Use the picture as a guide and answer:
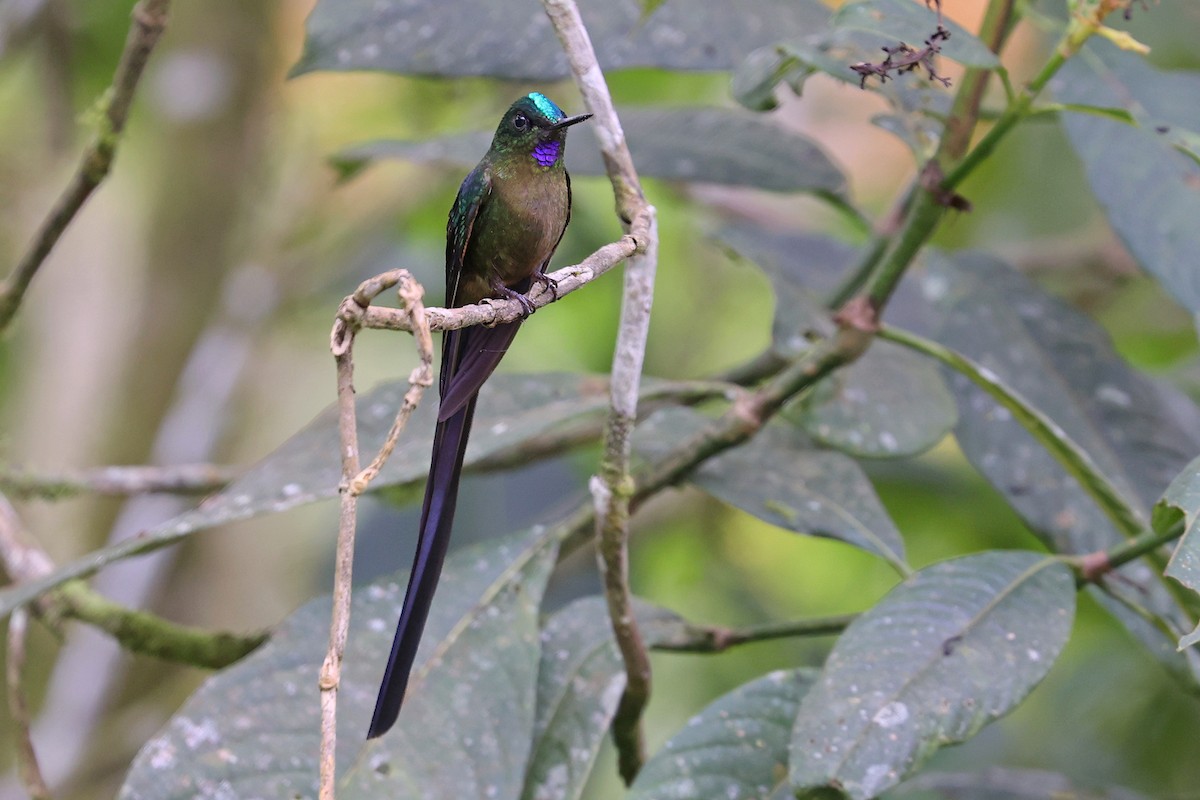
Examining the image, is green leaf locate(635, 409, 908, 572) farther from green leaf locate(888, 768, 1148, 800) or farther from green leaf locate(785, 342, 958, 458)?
green leaf locate(888, 768, 1148, 800)

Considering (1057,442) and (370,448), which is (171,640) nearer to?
(370,448)

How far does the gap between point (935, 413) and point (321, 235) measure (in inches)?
93.9

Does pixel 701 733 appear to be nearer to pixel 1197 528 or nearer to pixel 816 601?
pixel 1197 528

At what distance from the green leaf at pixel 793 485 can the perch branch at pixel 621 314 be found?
37cm

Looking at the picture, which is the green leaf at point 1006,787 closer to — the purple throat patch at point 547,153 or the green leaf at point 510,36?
the purple throat patch at point 547,153

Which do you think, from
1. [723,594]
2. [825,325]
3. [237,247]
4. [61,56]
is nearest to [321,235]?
[237,247]

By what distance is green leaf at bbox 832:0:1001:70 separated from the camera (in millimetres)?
1098

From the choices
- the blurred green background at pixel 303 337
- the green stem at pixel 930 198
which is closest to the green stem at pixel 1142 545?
the green stem at pixel 930 198

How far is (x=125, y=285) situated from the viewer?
3.09m

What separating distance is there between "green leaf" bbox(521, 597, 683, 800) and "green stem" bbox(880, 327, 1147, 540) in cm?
48

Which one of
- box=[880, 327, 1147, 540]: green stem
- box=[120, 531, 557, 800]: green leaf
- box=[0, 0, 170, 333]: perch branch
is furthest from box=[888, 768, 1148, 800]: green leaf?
box=[0, 0, 170, 333]: perch branch

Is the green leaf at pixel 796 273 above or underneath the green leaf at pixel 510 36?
underneath

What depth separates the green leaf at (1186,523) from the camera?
890 millimetres

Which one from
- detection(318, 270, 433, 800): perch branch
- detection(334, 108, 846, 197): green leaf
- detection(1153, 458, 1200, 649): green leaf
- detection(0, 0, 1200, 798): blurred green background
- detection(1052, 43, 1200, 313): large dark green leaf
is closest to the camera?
detection(318, 270, 433, 800): perch branch
